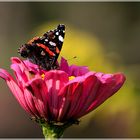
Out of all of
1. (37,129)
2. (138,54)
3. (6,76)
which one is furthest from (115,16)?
(6,76)

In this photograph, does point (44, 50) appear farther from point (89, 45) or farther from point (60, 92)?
point (89, 45)

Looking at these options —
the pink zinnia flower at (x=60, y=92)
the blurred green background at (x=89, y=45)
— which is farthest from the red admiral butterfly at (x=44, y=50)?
the blurred green background at (x=89, y=45)

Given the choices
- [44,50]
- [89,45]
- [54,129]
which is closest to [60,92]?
[54,129]

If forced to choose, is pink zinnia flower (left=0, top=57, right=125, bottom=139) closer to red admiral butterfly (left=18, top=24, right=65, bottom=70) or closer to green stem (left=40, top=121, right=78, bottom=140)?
green stem (left=40, top=121, right=78, bottom=140)

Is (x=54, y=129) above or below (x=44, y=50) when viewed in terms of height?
below

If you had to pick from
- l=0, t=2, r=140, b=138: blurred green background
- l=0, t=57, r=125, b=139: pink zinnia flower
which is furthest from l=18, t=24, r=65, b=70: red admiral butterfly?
l=0, t=2, r=140, b=138: blurred green background

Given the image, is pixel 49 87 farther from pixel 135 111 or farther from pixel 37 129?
pixel 37 129
